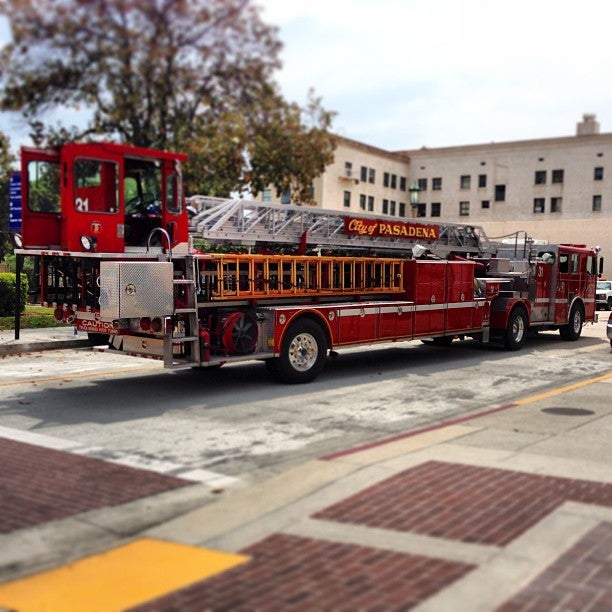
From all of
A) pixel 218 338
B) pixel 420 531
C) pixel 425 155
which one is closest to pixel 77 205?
pixel 218 338

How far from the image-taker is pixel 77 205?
1019 centimetres

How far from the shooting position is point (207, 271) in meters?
10.9

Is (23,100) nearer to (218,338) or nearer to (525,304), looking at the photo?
(218,338)

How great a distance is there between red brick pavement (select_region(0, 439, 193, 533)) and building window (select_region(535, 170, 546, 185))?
70.9 meters

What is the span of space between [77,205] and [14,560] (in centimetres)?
617

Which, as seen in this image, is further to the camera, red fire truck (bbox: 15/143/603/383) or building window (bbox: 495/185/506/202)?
building window (bbox: 495/185/506/202)

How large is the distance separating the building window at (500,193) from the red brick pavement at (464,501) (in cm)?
7110

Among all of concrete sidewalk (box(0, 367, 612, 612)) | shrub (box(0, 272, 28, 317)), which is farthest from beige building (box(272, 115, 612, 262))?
concrete sidewalk (box(0, 367, 612, 612))

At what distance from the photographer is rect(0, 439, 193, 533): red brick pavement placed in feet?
19.2

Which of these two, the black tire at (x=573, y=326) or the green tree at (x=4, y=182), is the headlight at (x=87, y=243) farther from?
the black tire at (x=573, y=326)

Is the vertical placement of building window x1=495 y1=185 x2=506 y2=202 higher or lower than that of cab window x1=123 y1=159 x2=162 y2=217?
higher

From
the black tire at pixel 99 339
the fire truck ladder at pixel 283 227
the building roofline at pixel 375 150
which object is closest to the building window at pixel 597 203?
the building roofline at pixel 375 150

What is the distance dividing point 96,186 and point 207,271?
6.24 ft

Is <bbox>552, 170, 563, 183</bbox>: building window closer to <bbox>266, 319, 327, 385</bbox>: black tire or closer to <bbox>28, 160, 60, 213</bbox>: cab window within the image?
<bbox>266, 319, 327, 385</bbox>: black tire
